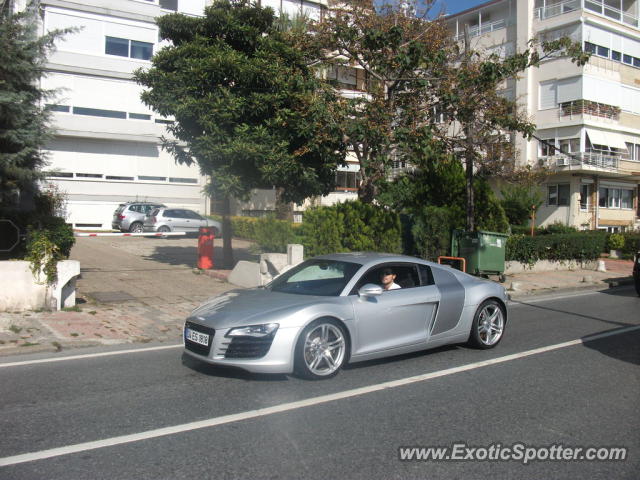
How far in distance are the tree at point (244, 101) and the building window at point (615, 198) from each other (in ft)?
94.9

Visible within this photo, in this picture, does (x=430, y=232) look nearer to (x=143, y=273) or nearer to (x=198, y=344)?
(x=143, y=273)

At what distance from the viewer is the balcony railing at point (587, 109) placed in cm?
3391

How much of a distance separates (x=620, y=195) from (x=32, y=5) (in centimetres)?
3727

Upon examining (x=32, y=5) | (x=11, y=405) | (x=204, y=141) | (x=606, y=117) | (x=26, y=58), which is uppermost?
(x=606, y=117)

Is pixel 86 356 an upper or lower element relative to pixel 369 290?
lower

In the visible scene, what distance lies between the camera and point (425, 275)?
7.24 meters

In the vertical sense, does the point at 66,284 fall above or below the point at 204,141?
below

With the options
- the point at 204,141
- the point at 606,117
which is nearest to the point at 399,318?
the point at 204,141

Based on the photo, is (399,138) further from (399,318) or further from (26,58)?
(26,58)

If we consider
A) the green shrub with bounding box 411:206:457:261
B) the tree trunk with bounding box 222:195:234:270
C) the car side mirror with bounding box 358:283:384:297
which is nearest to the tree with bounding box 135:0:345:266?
the tree trunk with bounding box 222:195:234:270

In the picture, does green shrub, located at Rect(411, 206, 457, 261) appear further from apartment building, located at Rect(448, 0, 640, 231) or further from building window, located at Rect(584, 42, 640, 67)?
building window, located at Rect(584, 42, 640, 67)

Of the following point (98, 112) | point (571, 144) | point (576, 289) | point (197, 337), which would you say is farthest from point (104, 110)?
point (197, 337)

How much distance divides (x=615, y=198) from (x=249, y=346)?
1500 inches

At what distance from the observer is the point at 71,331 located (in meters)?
8.27
